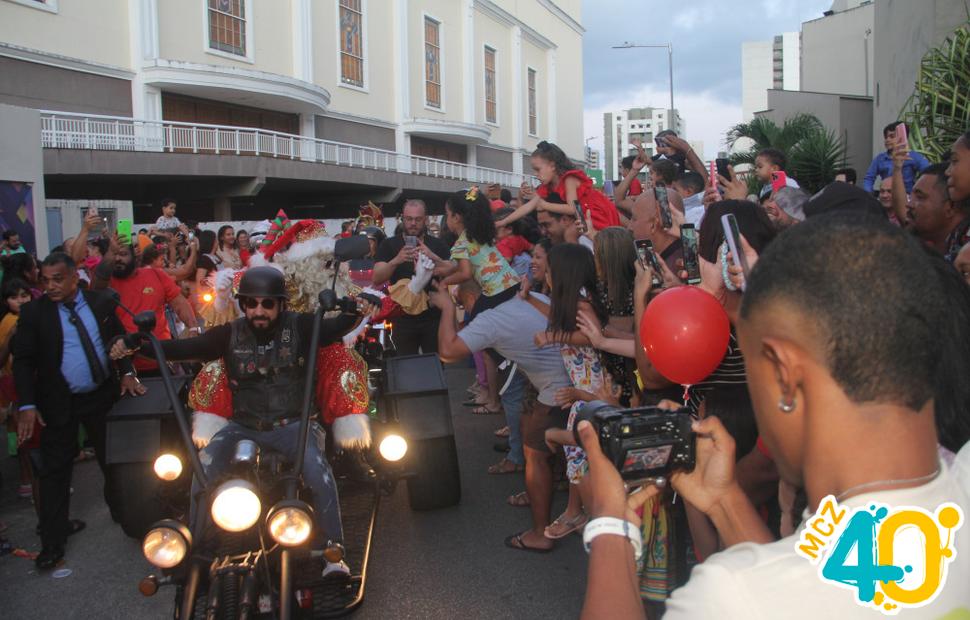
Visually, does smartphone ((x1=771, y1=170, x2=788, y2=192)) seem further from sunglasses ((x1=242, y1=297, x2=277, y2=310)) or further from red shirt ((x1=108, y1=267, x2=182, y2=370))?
red shirt ((x1=108, y1=267, x2=182, y2=370))

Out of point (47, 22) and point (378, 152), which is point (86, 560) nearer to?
point (47, 22)

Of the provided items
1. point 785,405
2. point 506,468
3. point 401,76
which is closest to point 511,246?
point 506,468

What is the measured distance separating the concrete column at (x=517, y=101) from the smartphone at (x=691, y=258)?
154ft

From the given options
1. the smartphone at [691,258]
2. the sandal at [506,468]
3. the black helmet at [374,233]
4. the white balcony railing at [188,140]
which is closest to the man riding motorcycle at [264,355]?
the smartphone at [691,258]

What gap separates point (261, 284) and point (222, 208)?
23.7m

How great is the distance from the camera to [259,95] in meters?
28.8

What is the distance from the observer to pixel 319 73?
3278 centimetres

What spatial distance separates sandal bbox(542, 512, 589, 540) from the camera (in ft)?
15.5

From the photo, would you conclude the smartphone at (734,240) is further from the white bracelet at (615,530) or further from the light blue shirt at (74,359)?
the light blue shirt at (74,359)

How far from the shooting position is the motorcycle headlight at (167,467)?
3873 millimetres

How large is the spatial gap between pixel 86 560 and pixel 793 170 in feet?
44.9

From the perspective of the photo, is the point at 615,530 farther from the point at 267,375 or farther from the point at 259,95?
the point at 259,95

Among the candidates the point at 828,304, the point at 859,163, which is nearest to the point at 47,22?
the point at 859,163

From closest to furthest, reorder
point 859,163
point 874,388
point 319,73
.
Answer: point 874,388
point 859,163
point 319,73
